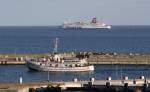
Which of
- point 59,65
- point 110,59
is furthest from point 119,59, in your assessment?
point 59,65

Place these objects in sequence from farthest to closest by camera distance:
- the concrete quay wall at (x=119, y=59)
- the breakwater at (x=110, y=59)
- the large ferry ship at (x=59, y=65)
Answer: the concrete quay wall at (x=119, y=59), the breakwater at (x=110, y=59), the large ferry ship at (x=59, y=65)

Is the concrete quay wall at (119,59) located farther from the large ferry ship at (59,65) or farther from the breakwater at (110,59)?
the large ferry ship at (59,65)

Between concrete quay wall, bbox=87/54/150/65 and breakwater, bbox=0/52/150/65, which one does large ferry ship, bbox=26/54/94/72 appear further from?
concrete quay wall, bbox=87/54/150/65

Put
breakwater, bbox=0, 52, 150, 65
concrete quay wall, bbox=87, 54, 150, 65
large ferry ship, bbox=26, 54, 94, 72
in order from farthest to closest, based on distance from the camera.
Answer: concrete quay wall, bbox=87, 54, 150, 65 < breakwater, bbox=0, 52, 150, 65 < large ferry ship, bbox=26, 54, 94, 72

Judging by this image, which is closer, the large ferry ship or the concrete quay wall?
the large ferry ship

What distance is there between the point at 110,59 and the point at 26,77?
26.9 metres

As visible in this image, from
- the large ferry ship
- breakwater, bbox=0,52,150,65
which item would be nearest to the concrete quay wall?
breakwater, bbox=0,52,150,65

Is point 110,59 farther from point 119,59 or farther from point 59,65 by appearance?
point 59,65

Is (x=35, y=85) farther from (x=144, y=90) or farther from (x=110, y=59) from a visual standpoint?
(x=110, y=59)

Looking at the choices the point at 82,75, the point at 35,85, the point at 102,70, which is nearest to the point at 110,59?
the point at 102,70

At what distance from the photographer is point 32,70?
351 ft

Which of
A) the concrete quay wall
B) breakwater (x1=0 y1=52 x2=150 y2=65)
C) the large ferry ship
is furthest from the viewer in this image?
the concrete quay wall

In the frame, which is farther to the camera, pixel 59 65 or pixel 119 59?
pixel 119 59

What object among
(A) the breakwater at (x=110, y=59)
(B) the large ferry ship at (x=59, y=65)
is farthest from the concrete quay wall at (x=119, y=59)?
(B) the large ferry ship at (x=59, y=65)
